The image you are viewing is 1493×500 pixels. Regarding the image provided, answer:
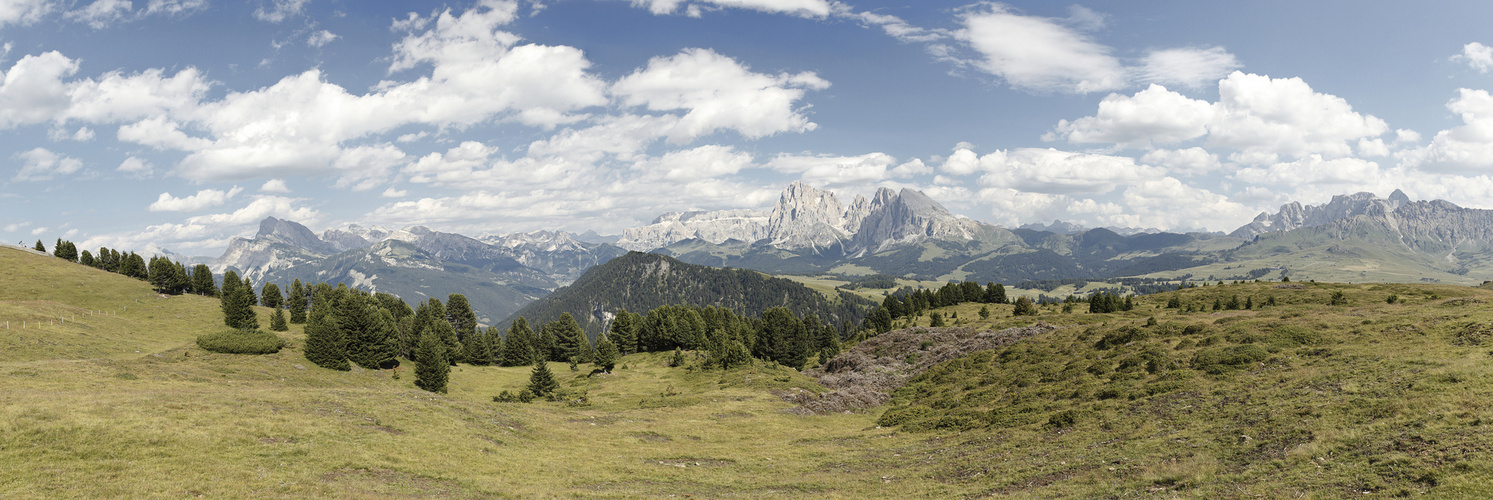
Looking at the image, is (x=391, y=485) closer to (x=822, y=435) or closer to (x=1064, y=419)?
(x=822, y=435)

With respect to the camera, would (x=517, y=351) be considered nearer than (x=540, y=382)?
No

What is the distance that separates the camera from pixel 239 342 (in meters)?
64.8

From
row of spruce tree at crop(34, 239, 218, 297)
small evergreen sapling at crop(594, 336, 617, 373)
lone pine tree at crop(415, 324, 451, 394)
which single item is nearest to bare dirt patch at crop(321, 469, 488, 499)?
lone pine tree at crop(415, 324, 451, 394)

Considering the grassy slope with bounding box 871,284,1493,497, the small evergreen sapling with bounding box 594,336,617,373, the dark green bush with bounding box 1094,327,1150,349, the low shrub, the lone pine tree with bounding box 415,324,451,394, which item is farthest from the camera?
the small evergreen sapling with bounding box 594,336,617,373

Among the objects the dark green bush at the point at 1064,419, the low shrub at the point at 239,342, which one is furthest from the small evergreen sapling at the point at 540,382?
the dark green bush at the point at 1064,419

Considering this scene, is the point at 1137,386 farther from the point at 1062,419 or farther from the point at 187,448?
the point at 187,448

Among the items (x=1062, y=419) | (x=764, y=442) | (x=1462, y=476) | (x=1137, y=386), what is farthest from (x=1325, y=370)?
(x=764, y=442)

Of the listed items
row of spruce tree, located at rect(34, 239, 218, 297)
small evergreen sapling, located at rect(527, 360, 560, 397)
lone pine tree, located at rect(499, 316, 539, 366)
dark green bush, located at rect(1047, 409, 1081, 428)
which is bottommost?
lone pine tree, located at rect(499, 316, 539, 366)

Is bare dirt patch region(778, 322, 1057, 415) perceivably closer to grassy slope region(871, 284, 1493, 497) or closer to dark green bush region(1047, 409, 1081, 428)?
grassy slope region(871, 284, 1493, 497)

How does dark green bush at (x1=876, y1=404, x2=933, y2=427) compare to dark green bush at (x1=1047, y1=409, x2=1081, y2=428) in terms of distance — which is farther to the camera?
dark green bush at (x1=876, y1=404, x2=933, y2=427)

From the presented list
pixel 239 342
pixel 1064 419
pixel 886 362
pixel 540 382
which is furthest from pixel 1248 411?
pixel 239 342

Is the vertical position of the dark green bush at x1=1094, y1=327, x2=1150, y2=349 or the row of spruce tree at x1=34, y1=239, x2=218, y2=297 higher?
the row of spruce tree at x1=34, y1=239, x2=218, y2=297

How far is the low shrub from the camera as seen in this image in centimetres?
Result: 6334

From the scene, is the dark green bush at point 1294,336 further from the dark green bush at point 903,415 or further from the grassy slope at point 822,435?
the dark green bush at point 903,415
